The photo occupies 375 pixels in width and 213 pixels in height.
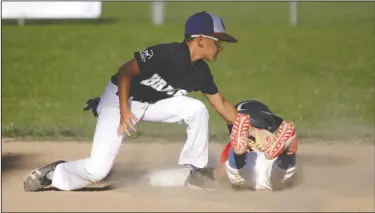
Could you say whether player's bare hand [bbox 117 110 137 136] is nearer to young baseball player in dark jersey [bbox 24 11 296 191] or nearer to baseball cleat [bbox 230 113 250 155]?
young baseball player in dark jersey [bbox 24 11 296 191]

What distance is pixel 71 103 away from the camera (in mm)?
10969

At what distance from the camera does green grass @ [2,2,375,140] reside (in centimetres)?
942

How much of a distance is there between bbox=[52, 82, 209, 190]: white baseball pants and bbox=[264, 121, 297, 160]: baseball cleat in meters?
0.39

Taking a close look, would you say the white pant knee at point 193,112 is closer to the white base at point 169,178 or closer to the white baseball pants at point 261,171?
the white baseball pants at point 261,171

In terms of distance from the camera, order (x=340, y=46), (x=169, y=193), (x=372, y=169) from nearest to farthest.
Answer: (x=169, y=193)
(x=372, y=169)
(x=340, y=46)

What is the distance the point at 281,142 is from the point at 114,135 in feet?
3.11

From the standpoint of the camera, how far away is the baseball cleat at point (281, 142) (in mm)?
5707

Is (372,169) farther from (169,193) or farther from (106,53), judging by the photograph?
(106,53)

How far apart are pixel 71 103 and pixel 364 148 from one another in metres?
4.22

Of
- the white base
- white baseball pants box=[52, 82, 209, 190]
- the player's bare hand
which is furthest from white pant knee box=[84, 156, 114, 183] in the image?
the white base

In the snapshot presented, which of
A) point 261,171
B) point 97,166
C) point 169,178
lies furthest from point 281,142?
point 97,166

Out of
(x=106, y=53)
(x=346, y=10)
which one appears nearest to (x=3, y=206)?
(x=106, y=53)

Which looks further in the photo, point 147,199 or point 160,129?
point 160,129

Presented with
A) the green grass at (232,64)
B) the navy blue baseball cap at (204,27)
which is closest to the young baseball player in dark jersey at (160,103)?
the navy blue baseball cap at (204,27)
